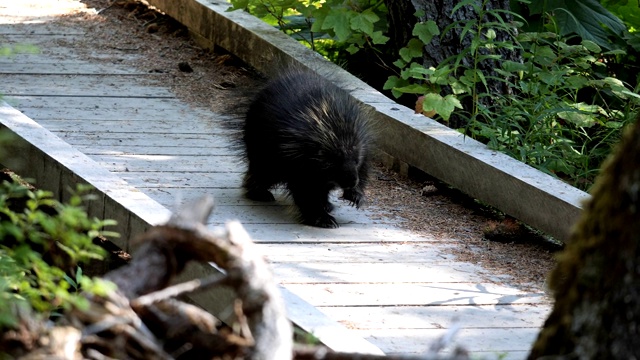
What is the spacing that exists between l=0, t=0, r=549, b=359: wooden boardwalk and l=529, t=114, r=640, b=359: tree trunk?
302 mm

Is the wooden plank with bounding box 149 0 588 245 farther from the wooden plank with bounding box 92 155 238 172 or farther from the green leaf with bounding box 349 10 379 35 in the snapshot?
the wooden plank with bounding box 92 155 238 172

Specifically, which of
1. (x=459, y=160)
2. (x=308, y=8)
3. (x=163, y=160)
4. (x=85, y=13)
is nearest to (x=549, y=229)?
(x=459, y=160)

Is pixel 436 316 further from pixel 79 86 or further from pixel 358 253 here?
pixel 79 86

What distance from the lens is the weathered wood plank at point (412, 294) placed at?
15.1 ft

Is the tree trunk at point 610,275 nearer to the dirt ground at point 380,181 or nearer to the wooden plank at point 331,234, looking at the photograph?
the dirt ground at point 380,181

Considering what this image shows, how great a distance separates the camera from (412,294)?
→ 4.75 metres

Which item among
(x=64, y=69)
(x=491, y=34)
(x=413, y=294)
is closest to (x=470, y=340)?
(x=413, y=294)

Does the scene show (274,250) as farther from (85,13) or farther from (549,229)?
(85,13)

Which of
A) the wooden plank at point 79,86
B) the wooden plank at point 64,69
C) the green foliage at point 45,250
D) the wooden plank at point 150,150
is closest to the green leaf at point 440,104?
the wooden plank at point 150,150

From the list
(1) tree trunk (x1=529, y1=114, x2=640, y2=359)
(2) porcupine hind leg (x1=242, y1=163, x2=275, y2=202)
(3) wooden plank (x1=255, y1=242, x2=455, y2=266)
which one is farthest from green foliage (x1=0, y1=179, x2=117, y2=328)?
(2) porcupine hind leg (x1=242, y1=163, x2=275, y2=202)

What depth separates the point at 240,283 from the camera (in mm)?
2627

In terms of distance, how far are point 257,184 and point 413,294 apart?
146 centimetres

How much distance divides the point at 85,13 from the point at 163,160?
12.5 feet

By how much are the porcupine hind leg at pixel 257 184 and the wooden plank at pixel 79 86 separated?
6.63 ft
